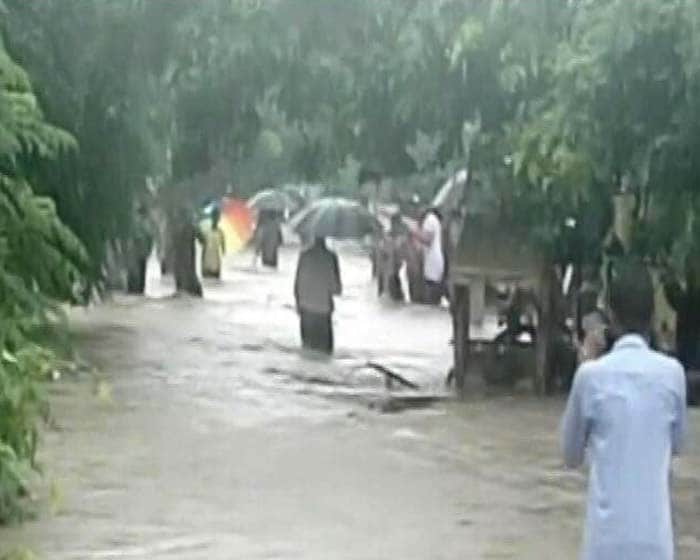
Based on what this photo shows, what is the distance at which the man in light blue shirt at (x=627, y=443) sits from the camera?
5.78 metres

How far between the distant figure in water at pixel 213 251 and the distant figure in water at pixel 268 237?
5280 mm

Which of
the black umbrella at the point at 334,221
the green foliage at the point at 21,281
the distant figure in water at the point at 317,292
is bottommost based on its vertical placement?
the distant figure in water at the point at 317,292

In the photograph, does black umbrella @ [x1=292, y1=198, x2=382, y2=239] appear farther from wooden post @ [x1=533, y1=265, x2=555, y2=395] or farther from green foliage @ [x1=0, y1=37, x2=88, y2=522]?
green foliage @ [x1=0, y1=37, x2=88, y2=522]

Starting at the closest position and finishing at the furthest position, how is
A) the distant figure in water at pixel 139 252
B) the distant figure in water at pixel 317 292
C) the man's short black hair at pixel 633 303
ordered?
1. the man's short black hair at pixel 633 303
2. the distant figure in water at pixel 317 292
3. the distant figure in water at pixel 139 252

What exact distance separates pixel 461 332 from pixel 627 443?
1214 cm

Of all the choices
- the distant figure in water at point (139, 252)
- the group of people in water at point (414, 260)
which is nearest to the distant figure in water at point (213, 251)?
the group of people in water at point (414, 260)

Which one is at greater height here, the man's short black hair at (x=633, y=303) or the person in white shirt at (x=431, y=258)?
the man's short black hair at (x=633, y=303)

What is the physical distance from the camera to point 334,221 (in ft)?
76.2

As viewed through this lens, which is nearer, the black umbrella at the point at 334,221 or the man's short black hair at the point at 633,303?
the man's short black hair at the point at 633,303

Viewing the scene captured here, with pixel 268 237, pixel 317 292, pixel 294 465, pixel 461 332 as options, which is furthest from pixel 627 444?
pixel 268 237

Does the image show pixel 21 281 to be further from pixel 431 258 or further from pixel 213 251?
pixel 213 251

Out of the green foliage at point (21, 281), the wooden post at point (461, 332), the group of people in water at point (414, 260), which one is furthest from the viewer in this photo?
the group of people in water at point (414, 260)

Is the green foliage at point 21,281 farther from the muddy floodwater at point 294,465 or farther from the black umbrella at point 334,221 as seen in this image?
the black umbrella at point 334,221

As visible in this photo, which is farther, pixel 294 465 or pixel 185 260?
pixel 185 260
